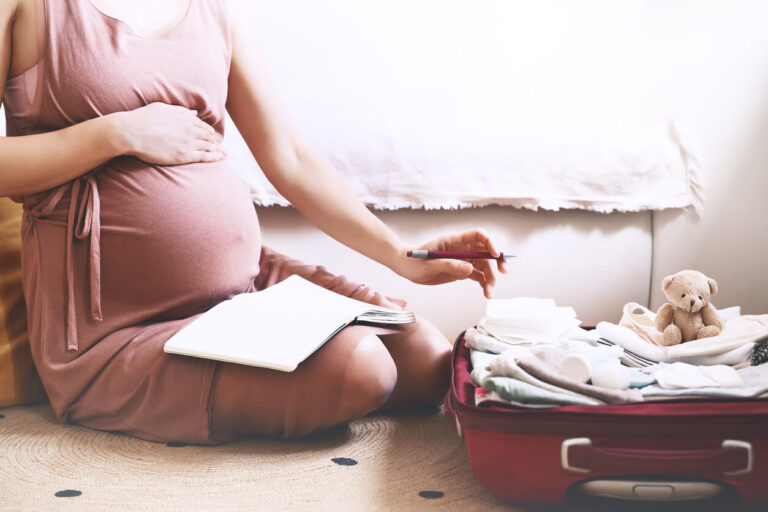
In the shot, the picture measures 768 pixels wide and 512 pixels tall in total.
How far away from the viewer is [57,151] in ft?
3.07

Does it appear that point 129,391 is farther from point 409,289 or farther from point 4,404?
point 409,289

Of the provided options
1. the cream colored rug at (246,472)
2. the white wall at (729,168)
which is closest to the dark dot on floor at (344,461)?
the cream colored rug at (246,472)

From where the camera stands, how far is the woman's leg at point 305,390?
913 mm

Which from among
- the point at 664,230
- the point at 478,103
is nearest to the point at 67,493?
the point at 478,103

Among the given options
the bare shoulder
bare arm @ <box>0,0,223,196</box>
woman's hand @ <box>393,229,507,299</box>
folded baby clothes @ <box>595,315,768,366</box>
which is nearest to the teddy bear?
folded baby clothes @ <box>595,315,768,366</box>

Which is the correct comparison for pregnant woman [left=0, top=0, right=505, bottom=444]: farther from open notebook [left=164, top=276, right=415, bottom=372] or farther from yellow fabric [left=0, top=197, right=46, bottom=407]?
yellow fabric [left=0, top=197, right=46, bottom=407]

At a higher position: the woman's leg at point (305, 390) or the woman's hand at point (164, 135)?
the woman's hand at point (164, 135)

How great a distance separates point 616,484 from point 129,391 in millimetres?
623

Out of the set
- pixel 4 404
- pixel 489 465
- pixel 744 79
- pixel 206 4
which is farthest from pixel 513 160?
pixel 4 404

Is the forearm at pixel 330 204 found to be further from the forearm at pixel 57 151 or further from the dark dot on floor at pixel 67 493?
the dark dot on floor at pixel 67 493

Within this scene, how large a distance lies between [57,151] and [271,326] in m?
0.36

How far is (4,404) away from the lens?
1.15 metres

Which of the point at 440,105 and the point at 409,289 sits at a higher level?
the point at 440,105

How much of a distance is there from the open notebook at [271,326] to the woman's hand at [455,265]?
2.9 inches
